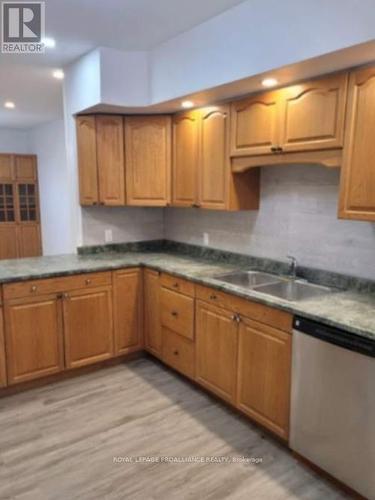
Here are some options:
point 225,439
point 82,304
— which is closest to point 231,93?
point 82,304

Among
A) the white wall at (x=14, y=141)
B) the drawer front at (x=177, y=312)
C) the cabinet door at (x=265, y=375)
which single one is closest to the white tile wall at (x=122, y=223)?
the drawer front at (x=177, y=312)

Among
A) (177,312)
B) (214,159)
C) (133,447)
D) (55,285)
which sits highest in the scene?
(214,159)

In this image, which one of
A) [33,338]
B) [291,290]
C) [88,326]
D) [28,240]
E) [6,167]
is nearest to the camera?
[291,290]

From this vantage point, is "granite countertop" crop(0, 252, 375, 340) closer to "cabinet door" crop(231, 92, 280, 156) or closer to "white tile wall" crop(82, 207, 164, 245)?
"white tile wall" crop(82, 207, 164, 245)

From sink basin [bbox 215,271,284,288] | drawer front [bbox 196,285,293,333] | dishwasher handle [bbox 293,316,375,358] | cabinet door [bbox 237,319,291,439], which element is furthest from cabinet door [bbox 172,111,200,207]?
dishwasher handle [bbox 293,316,375,358]

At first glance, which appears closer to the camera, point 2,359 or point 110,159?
point 2,359

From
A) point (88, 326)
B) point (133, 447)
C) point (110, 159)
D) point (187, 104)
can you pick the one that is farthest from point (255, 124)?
point (133, 447)

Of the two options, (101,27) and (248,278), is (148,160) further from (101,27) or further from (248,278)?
(248,278)

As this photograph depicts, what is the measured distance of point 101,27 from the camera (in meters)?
2.60

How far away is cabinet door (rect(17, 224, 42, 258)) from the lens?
6882mm

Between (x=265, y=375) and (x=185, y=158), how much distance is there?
6.29ft

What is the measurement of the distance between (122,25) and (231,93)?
872 mm

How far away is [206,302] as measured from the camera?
8.92 ft

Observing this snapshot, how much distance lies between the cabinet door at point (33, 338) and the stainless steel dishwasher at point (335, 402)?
73.4 inches
